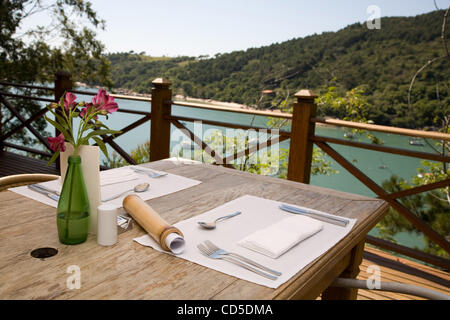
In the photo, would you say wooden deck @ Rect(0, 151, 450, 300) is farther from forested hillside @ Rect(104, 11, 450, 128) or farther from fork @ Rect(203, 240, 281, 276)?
forested hillside @ Rect(104, 11, 450, 128)

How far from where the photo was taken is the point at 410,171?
15.8 feet

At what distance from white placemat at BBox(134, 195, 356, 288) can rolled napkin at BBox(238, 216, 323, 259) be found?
0.04ft

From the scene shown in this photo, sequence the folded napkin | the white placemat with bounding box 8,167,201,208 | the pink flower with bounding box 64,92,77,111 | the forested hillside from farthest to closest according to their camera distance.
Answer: the forested hillside → the folded napkin → the white placemat with bounding box 8,167,201,208 → the pink flower with bounding box 64,92,77,111

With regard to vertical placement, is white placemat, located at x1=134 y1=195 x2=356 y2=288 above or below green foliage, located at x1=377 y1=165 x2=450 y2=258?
above

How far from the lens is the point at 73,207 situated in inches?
35.3

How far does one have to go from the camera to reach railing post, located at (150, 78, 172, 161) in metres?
3.40

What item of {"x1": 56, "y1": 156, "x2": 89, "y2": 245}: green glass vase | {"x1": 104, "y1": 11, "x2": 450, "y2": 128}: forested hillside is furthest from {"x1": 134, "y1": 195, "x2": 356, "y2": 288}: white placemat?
{"x1": 104, "y1": 11, "x2": 450, "y2": 128}: forested hillside

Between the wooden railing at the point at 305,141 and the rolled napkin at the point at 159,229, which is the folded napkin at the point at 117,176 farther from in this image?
the wooden railing at the point at 305,141

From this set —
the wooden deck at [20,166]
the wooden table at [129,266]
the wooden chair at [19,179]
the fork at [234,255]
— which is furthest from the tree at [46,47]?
the fork at [234,255]

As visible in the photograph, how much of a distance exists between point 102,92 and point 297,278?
0.63 metres

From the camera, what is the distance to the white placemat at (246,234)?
0.84 meters

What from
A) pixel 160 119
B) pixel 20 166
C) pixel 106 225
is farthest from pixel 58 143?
pixel 20 166

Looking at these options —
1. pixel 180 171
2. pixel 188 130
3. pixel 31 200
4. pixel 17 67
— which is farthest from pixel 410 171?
pixel 17 67

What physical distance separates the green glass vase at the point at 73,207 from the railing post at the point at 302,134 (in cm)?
195
